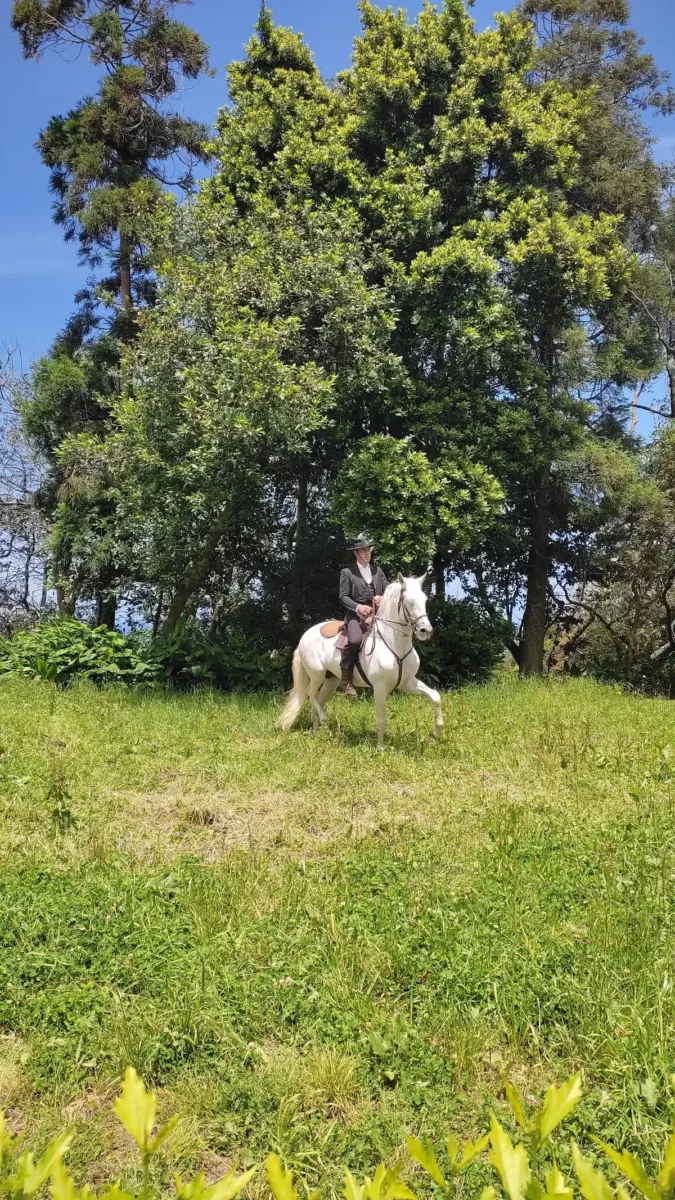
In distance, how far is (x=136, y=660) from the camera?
1512cm

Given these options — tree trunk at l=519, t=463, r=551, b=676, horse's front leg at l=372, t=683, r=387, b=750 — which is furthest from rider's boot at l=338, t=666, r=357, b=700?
tree trunk at l=519, t=463, r=551, b=676

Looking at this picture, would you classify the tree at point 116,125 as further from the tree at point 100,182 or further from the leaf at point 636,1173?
the leaf at point 636,1173

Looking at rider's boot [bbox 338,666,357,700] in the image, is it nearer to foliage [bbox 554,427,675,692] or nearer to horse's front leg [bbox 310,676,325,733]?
horse's front leg [bbox 310,676,325,733]

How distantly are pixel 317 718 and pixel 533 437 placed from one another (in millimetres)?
8436

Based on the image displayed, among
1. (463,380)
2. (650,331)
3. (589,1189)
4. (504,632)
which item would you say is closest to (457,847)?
(589,1189)

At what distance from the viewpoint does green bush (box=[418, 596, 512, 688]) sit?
1667cm

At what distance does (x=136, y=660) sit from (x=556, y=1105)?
14.6 metres

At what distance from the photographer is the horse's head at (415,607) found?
8664mm

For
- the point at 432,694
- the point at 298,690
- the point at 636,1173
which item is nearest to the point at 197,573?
the point at 298,690

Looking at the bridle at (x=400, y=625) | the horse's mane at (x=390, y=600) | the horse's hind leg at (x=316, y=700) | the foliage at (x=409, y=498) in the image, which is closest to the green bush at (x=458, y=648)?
the foliage at (x=409, y=498)

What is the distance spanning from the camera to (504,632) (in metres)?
18.4

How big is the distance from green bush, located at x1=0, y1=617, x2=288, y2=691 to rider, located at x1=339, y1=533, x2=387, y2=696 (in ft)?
17.0

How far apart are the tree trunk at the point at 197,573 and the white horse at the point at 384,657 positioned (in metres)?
4.57

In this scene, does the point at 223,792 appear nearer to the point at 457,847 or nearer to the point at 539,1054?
the point at 457,847
